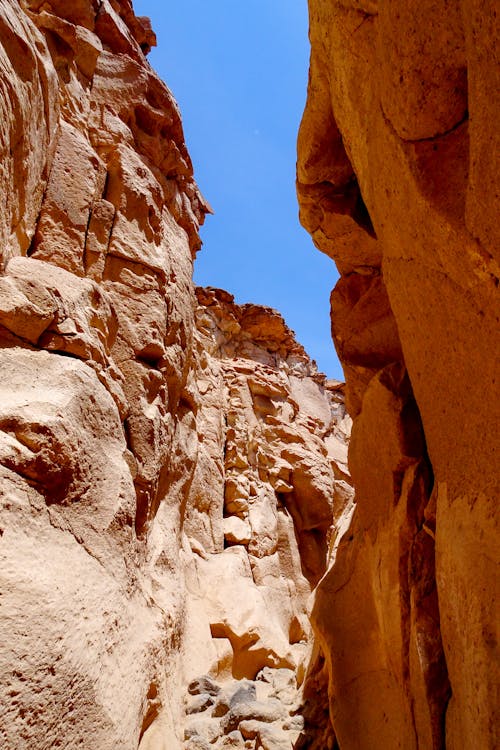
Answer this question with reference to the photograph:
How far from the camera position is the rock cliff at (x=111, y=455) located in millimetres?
3080

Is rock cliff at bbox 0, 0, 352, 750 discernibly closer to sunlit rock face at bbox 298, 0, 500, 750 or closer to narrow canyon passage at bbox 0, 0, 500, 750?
narrow canyon passage at bbox 0, 0, 500, 750

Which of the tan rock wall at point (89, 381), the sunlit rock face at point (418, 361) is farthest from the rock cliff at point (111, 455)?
the sunlit rock face at point (418, 361)

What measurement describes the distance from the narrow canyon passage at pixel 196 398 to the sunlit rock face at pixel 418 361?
2 cm

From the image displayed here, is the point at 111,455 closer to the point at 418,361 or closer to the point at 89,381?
the point at 89,381

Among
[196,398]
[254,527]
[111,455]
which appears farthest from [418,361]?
[254,527]

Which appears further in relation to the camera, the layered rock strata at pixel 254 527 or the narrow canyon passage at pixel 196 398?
the layered rock strata at pixel 254 527

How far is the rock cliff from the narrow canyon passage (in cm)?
3

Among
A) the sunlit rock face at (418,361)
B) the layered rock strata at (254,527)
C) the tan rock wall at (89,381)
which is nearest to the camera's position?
the sunlit rock face at (418,361)

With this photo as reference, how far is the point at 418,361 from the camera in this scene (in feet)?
11.7

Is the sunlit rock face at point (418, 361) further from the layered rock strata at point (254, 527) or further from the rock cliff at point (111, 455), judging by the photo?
the rock cliff at point (111, 455)

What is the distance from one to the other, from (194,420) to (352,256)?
2867 mm

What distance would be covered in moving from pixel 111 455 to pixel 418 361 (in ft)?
7.73

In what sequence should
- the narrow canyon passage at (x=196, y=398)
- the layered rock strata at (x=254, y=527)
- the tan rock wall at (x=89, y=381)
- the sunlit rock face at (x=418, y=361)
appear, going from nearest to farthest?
1. the sunlit rock face at (x=418, y=361)
2. the narrow canyon passage at (x=196, y=398)
3. the tan rock wall at (x=89, y=381)
4. the layered rock strata at (x=254, y=527)

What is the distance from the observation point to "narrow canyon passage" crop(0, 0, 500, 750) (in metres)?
2.81
